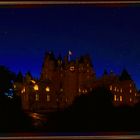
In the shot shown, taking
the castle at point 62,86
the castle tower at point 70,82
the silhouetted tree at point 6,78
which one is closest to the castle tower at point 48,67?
the castle at point 62,86

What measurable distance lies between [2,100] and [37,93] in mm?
240

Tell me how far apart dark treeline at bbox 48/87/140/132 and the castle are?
41mm

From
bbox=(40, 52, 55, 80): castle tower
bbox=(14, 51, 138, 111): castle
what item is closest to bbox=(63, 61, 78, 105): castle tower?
bbox=(14, 51, 138, 111): castle

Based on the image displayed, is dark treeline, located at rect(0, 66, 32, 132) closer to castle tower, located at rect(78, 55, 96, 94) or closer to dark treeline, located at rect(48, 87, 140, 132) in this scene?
dark treeline, located at rect(48, 87, 140, 132)

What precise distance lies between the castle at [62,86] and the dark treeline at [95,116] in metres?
0.04

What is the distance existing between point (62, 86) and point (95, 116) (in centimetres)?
30

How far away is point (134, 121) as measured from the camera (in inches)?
120

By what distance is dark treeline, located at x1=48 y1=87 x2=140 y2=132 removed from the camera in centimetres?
305

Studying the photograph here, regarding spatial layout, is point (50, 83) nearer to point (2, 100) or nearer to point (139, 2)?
point (2, 100)

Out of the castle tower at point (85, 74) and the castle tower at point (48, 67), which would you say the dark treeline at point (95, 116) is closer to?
the castle tower at point (85, 74)

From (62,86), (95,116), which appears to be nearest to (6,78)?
(62,86)

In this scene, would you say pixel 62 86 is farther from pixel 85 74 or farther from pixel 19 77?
pixel 19 77

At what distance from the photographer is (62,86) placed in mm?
3057

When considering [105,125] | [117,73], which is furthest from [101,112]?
[117,73]
